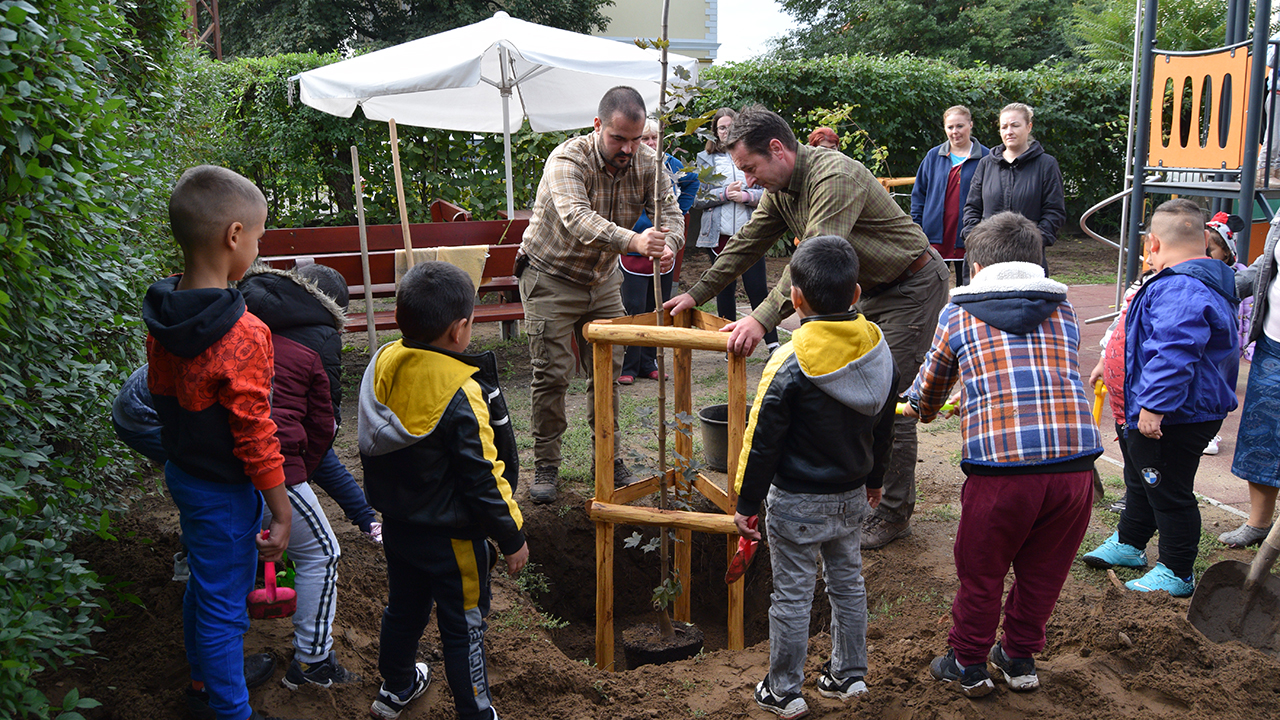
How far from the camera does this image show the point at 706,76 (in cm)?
1109

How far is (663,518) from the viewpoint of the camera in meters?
3.43

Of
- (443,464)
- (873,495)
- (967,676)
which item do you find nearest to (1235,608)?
(967,676)

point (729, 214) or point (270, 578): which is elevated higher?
point (729, 214)

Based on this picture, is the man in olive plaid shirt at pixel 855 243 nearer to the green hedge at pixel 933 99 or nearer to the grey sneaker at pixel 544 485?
the grey sneaker at pixel 544 485

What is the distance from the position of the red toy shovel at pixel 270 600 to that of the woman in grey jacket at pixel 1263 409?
3.87 m

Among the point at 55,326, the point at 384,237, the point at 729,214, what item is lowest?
the point at 55,326

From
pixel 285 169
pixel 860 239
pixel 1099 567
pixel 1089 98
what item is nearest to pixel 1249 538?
pixel 1099 567

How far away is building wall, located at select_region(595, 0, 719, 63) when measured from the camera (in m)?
32.7

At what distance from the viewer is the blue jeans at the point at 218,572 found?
2428mm

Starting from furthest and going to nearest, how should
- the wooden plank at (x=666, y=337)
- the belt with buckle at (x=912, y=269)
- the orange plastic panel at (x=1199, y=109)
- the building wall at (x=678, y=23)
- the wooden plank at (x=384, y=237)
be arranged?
the building wall at (x=678, y=23), the wooden plank at (x=384, y=237), the orange plastic panel at (x=1199, y=109), the belt with buckle at (x=912, y=269), the wooden plank at (x=666, y=337)

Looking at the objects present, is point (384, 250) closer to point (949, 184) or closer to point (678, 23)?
point (949, 184)

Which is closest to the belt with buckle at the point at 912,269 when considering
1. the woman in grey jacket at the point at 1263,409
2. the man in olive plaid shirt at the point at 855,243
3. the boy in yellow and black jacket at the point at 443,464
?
the man in olive plaid shirt at the point at 855,243

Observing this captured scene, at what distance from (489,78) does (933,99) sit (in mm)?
6720

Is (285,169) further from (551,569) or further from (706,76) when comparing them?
(551,569)
